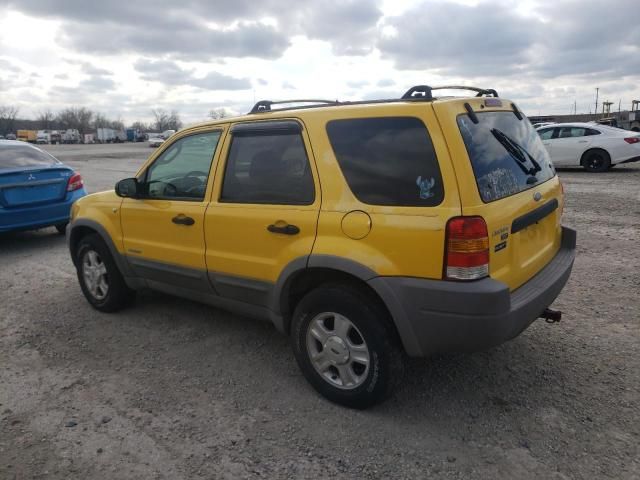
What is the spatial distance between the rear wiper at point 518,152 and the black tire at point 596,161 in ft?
43.4

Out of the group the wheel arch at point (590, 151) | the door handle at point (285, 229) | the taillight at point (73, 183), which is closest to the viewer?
the door handle at point (285, 229)

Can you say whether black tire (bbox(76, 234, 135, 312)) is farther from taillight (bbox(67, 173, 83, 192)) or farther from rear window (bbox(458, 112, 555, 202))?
rear window (bbox(458, 112, 555, 202))

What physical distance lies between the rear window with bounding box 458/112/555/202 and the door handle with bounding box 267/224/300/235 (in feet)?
3.66

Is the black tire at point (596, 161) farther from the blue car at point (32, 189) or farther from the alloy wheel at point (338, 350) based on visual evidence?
the alloy wheel at point (338, 350)

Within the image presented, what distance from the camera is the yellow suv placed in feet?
8.86

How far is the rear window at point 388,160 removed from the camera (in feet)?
9.06

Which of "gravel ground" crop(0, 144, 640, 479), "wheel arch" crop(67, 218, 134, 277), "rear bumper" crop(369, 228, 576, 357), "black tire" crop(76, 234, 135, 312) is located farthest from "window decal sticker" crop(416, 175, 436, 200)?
"black tire" crop(76, 234, 135, 312)

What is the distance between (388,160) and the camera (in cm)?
289

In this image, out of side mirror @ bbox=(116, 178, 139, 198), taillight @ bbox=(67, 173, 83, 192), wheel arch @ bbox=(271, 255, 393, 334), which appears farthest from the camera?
taillight @ bbox=(67, 173, 83, 192)

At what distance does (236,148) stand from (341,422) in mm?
1966

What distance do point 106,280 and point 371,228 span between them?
3.05 m

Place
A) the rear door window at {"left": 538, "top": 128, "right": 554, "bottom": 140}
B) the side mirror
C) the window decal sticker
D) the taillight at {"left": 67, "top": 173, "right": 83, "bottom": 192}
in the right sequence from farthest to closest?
the rear door window at {"left": 538, "top": 128, "right": 554, "bottom": 140}
the taillight at {"left": 67, "top": 173, "right": 83, "bottom": 192}
the side mirror
the window decal sticker

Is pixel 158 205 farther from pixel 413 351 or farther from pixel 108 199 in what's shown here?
pixel 413 351

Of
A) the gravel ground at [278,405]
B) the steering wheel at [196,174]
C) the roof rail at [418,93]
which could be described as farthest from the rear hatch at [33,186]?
the roof rail at [418,93]
